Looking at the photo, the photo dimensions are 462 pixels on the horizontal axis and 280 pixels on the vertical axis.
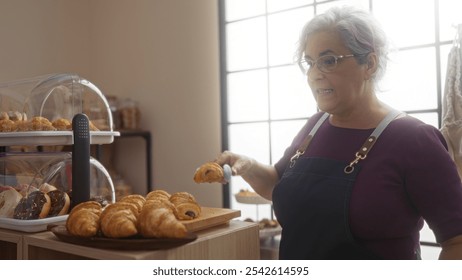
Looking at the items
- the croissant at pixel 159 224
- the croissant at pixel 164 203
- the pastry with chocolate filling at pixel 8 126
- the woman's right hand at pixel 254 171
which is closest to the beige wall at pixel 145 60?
the woman's right hand at pixel 254 171

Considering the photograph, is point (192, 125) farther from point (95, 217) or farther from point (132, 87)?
point (95, 217)

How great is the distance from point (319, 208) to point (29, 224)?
0.56 metres

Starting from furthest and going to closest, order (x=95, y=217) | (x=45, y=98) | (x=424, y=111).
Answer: (x=424, y=111)
(x=45, y=98)
(x=95, y=217)

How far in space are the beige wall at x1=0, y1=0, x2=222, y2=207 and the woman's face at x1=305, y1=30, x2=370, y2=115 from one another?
1512 millimetres

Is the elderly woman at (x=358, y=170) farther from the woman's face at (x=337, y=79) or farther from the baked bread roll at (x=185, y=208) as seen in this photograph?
the baked bread roll at (x=185, y=208)

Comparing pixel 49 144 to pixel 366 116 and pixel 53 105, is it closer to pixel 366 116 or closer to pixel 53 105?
pixel 53 105

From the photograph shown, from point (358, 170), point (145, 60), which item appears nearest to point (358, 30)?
point (358, 170)

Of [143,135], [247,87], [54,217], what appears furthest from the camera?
[143,135]

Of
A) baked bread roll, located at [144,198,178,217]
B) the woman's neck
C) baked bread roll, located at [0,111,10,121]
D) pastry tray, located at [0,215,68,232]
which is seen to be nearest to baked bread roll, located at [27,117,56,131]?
baked bread roll, located at [0,111,10,121]

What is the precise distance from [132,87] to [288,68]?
1.12m

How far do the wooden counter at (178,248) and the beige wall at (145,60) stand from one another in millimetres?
1604

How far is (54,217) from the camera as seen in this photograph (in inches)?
33.4

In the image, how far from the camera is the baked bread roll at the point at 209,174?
85cm
